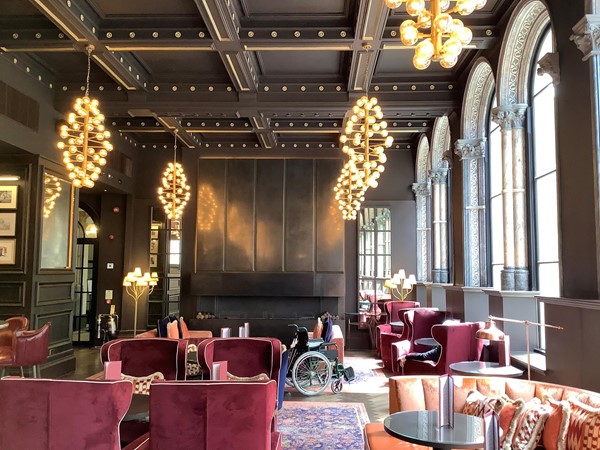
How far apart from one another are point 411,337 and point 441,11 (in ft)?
21.5

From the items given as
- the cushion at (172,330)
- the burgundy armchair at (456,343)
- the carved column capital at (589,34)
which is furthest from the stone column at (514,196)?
the cushion at (172,330)

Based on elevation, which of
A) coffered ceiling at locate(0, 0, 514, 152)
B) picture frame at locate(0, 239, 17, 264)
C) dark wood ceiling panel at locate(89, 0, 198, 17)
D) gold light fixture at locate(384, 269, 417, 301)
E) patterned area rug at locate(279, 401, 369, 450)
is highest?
dark wood ceiling panel at locate(89, 0, 198, 17)

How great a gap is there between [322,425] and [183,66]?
6.15 metres

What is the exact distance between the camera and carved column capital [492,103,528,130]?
6706 millimetres

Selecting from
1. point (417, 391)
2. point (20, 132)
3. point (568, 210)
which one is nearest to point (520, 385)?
point (417, 391)

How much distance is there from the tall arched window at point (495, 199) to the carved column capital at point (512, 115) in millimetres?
1220

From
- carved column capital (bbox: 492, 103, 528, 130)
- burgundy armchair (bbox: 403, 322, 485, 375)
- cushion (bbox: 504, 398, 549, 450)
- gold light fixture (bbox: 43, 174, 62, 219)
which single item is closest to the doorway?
gold light fixture (bbox: 43, 174, 62, 219)

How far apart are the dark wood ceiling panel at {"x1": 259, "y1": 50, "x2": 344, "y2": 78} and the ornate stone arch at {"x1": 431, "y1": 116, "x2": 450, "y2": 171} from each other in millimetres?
3131

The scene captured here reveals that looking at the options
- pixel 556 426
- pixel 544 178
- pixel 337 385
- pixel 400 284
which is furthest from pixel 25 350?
pixel 400 284

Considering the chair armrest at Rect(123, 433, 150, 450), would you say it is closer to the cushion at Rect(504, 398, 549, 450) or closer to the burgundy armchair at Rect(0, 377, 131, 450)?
the burgundy armchair at Rect(0, 377, 131, 450)

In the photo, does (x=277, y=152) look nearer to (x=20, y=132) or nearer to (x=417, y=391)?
(x=20, y=132)

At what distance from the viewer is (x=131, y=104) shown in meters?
9.44

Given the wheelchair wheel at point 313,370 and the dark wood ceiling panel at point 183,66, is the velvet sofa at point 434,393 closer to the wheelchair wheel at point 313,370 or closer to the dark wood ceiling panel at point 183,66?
the wheelchair wheel at point 313,370

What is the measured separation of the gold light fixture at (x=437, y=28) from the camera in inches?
143
